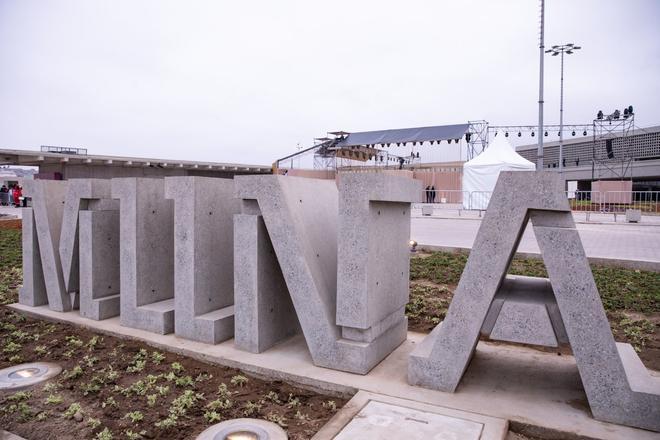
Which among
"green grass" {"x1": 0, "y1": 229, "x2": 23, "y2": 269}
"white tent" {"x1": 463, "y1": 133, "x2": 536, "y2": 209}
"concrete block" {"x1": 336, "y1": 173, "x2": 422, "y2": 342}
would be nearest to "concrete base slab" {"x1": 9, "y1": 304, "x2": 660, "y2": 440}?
"concrete block" {"x1": 336, "y1": 173, "x2": 422, "y2": 342}

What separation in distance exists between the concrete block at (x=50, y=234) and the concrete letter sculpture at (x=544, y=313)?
5152mm

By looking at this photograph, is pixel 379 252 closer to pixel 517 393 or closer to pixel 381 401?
pixel 381 401

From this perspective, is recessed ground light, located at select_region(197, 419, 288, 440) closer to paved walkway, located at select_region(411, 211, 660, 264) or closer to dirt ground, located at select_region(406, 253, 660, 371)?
dirt ground, located at select_region(406, 253, 660, 371)

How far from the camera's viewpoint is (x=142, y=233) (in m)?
5.45

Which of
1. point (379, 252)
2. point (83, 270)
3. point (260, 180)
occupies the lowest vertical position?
point (83, 270)

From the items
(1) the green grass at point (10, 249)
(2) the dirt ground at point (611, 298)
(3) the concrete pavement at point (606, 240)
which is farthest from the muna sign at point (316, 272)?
(3) the concrete pavement at point (606, 240)

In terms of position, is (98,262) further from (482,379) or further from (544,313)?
(544,313)

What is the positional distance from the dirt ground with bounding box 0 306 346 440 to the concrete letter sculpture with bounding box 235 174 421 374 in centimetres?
56

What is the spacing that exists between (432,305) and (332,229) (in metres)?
2.32

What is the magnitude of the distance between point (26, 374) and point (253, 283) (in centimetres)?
238

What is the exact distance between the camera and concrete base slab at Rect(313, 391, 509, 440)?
9.95 feet

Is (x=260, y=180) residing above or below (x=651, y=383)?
above

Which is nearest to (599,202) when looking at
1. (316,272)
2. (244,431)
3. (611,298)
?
(611,298)

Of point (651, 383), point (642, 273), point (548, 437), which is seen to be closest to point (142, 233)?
point (548, 437)
